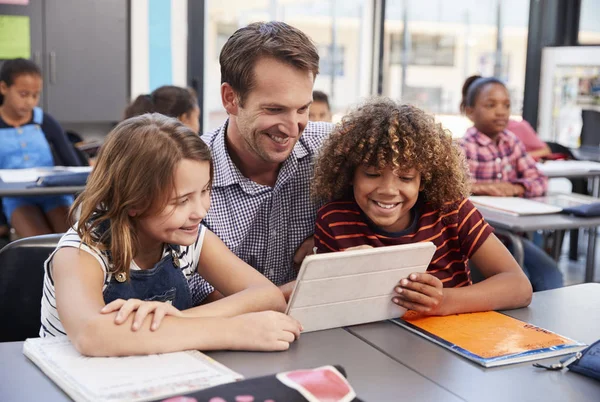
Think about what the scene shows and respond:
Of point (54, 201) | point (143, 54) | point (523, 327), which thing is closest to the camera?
point (523, 327)

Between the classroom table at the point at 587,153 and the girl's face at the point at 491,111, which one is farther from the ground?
the girl's face at the point at 491,111

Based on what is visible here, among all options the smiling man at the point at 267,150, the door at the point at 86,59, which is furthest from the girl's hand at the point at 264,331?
the door at the point at 86,59

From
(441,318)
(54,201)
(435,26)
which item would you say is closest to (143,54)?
(54,201)

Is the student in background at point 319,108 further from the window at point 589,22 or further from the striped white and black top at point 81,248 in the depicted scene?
the window at point 589,22

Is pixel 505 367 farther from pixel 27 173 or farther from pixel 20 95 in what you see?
pixel 20 95

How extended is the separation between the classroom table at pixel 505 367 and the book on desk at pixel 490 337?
2 cm

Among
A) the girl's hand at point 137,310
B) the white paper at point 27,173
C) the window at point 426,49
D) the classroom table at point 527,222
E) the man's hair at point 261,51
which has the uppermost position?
the window at point 426,49

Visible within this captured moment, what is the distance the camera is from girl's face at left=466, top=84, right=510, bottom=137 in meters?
3.52

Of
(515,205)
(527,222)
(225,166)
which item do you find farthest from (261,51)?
(515,205)

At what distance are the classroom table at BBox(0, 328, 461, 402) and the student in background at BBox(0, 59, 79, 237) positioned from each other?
2729mm

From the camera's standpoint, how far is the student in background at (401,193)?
1.70 m

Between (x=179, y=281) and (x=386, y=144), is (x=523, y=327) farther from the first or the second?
(x=179, y=281)

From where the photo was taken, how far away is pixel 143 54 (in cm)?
557

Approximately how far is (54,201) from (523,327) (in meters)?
3.06
